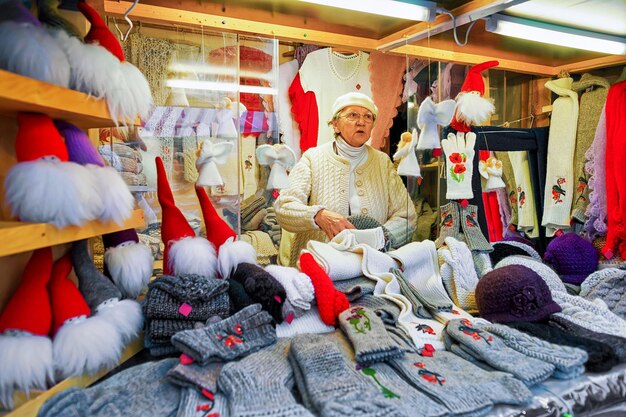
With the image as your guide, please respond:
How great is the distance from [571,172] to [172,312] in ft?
5.97

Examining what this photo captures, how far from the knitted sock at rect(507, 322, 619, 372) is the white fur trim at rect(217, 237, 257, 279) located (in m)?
0.69

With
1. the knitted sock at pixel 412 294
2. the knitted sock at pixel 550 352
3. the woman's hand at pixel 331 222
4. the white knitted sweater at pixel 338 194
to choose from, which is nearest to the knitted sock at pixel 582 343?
the knitted sock at pixel 550 352

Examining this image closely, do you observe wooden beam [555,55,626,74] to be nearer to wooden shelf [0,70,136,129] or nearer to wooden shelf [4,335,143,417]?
wooden shelf [0,70,136,129]

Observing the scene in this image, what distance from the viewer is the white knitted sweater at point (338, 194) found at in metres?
1.88

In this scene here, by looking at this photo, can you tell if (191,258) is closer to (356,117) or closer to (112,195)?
(112,195)

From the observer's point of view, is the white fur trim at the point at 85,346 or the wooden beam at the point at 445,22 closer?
the white fur trim at the point at 85,346

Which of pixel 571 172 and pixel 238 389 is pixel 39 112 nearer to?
pixel 238 389

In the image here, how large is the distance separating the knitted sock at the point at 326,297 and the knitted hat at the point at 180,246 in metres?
0.27

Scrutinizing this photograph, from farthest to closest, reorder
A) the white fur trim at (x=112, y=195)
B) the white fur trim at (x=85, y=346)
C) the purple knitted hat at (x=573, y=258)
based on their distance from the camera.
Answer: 1. the purple knitted hat at (x=573, y=258)
2. the white fur trim at (x=112, y=195)
3. the white fur trim at (x=85, y=346)

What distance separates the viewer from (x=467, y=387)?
2.77 ft

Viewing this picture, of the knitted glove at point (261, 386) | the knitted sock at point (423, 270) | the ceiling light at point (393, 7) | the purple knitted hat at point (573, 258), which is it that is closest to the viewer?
the knitted glove at point (261, 386)

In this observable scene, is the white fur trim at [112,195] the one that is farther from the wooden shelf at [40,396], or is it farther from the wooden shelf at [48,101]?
the wooden shelf at [40,396]

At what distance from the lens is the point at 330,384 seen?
0.81 metres

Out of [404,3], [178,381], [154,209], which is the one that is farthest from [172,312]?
[404,3]
